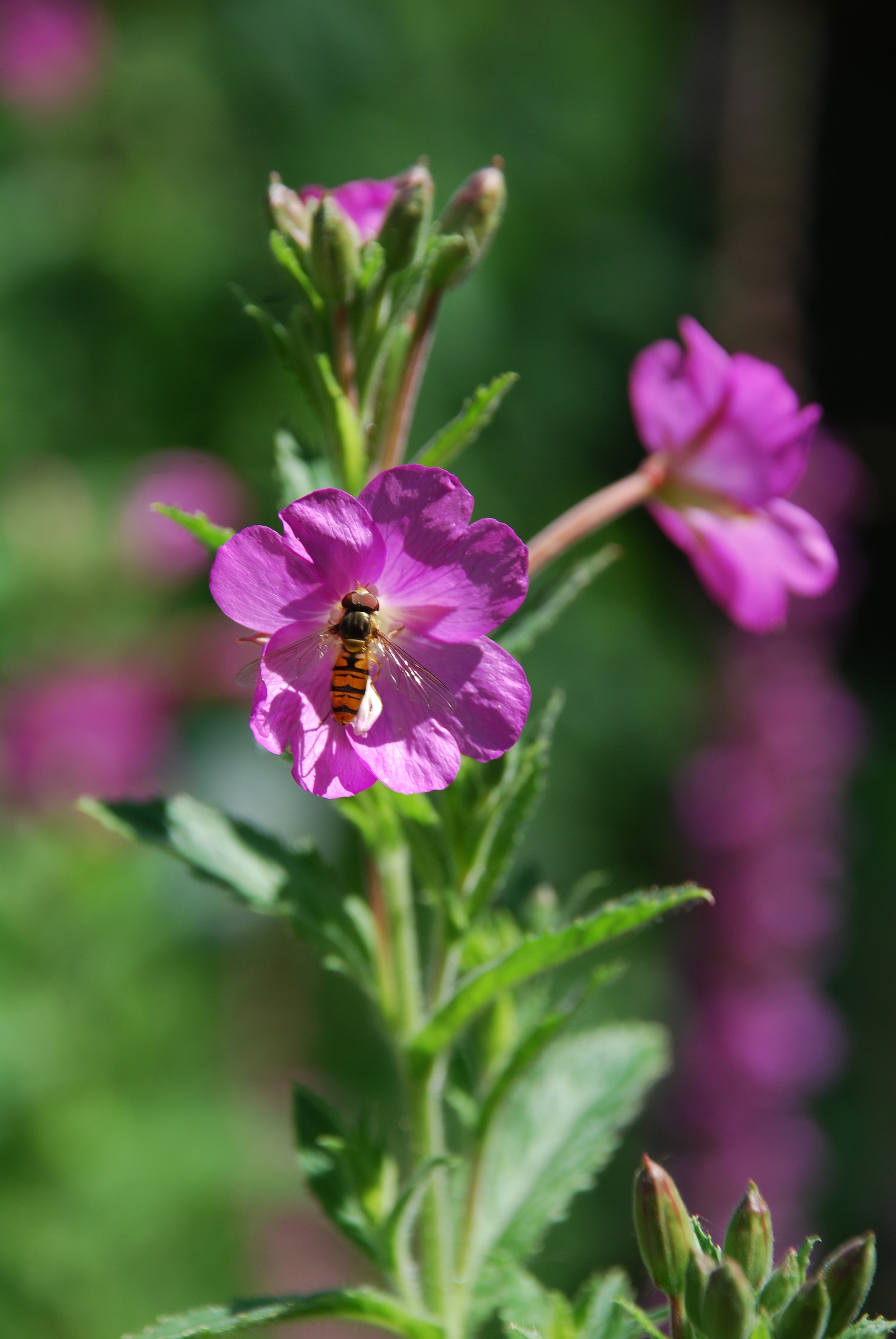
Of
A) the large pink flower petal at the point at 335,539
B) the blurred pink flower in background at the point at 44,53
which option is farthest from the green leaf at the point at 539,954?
the blurred pink flower in background at the point at 44,53

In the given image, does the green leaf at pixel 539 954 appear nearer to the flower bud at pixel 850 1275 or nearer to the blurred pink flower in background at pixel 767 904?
the flower bud at pixel 850 1275

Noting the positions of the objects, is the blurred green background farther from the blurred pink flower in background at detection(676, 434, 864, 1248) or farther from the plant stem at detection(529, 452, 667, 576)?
the plant stem at detection(529, 452, 667, 576)

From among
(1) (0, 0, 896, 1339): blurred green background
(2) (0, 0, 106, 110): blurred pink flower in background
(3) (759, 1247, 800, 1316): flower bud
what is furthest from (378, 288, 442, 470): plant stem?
(2) (0, 0, 106, 110): blurred pink flower in background

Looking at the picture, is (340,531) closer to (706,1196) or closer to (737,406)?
(737,406)

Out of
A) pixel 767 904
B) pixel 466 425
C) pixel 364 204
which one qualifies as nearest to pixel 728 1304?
pixel 466 425

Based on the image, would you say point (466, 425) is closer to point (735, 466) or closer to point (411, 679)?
Result: point (411, 679)

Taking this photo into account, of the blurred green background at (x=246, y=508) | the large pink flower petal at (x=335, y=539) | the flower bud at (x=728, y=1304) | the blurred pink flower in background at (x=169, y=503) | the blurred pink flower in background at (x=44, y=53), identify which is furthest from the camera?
the blurred pink flower in background at (x=44, y=53)

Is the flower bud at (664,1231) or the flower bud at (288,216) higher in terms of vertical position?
the flower bud at (288,216)
